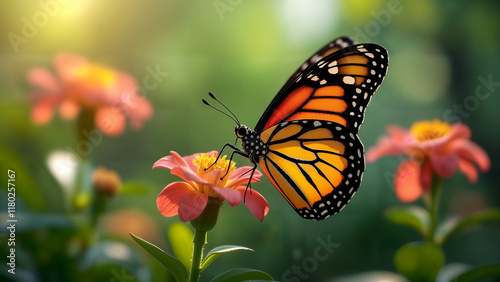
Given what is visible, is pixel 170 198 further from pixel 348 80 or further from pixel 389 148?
pixel 389 148

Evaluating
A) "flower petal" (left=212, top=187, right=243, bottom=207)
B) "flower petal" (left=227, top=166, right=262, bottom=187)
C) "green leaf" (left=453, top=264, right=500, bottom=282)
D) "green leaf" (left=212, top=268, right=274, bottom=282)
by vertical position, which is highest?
"flower petal" (left=227, top=166, right=262, bottom=187)

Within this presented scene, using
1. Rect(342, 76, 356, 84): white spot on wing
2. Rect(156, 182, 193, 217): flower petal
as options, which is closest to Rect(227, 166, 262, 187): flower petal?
Rect(156, 182, 193, 217): flower petal

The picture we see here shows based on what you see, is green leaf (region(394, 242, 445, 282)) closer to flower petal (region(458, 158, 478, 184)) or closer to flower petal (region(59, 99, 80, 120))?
flower petal (region(458, 158, 478, 184))

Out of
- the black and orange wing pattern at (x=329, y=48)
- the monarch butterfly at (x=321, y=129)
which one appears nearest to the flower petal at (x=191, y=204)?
the monarch butterfly at (x=321, y=129)

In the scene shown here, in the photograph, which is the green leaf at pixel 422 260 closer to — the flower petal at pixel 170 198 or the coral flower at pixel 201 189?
the coral flower at pixel 201 189

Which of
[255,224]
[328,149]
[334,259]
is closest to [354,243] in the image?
[334,259]

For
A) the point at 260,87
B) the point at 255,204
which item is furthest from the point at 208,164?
the point at 260,87
